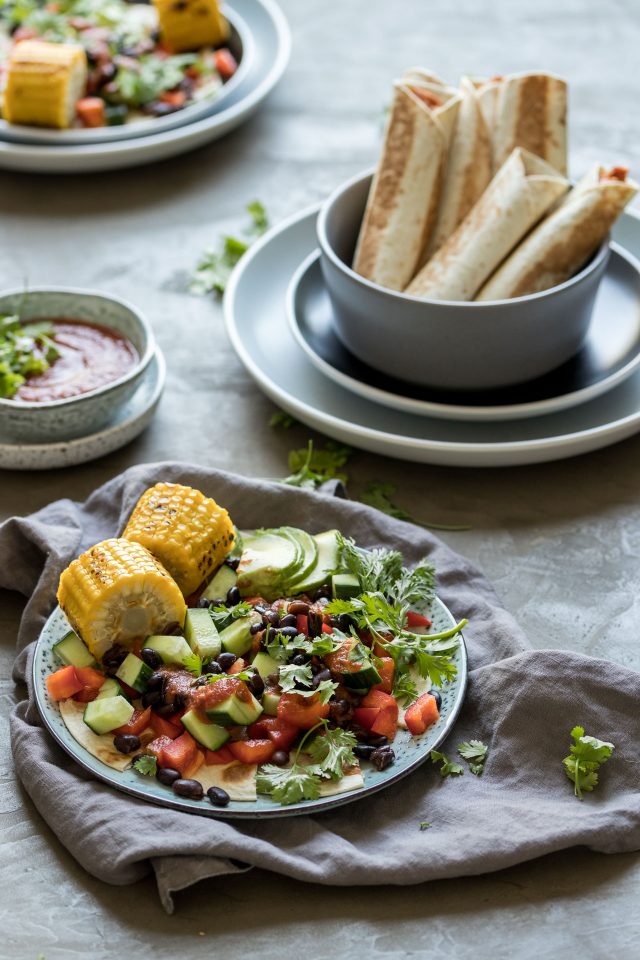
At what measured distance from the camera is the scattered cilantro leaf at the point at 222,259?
4543 mm

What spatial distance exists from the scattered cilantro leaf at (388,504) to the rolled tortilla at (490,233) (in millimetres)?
599

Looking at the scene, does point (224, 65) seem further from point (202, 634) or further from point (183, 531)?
point (202, 634)

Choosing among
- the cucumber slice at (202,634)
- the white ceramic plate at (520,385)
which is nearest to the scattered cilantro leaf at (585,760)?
the cucumber slice at (202,634)

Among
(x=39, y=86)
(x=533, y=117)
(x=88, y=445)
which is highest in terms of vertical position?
(x=533, y=117)

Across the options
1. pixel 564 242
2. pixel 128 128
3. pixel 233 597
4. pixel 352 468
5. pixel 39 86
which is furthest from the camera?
pixel 128 128

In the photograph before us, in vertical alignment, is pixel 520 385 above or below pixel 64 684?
above

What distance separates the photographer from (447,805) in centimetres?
258

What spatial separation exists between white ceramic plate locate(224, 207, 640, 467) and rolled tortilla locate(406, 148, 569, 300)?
0.41m

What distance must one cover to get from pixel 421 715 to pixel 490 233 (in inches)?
64.4

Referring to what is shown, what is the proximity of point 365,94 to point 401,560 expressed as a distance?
11.6 feet

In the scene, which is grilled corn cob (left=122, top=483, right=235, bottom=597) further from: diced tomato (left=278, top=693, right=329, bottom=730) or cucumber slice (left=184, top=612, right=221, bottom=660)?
diced tomato (left=278, top=693, right=329, bottom=730)

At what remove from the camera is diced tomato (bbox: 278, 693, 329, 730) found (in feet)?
8.54

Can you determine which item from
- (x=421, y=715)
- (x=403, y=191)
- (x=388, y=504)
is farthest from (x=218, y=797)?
(x=403, y=191)

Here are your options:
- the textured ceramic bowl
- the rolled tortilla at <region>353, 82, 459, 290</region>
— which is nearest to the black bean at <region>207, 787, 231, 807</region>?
the textured ceramic bowl
